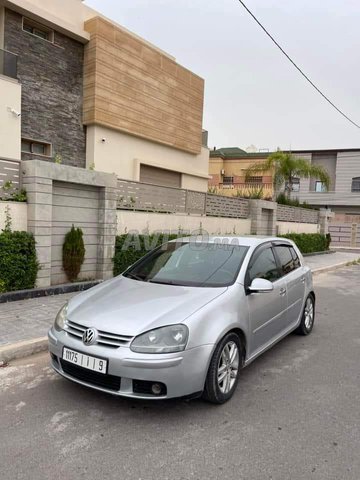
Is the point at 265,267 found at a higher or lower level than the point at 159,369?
higher

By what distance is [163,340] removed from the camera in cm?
299

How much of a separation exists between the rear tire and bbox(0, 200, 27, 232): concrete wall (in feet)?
16.2

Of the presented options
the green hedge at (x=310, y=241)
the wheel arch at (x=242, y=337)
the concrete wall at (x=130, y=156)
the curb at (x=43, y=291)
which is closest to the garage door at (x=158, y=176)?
the concrete wall at (x=130, y=156)

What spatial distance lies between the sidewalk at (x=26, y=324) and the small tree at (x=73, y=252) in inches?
22.6

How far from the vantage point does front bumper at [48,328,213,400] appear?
290 cm

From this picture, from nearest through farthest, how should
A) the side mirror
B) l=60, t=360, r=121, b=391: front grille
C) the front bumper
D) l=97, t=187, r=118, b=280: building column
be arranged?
the front bumper, l=60, t=360, r=121, b=391: front grille, the side mirror, l=97, t=187, r=118, b=280: building column

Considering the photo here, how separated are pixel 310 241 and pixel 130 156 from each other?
10620 millimetres

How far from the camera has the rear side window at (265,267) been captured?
13.6ft

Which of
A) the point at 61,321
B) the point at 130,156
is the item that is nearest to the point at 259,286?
the point at 61,321

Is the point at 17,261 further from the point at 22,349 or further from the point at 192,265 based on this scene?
the point at 192,265

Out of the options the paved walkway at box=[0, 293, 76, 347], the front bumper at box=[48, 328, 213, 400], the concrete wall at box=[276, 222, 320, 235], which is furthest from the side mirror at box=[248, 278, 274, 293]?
the concrete wall at box=[276, 222, 320, 235]

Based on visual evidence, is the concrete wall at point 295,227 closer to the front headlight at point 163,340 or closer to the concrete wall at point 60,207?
the concrete wall at point 60,207

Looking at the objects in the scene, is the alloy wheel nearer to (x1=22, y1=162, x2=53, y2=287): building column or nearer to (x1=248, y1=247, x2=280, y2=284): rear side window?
(x1=248, y1=247, x2=280, y2=284): rear side window

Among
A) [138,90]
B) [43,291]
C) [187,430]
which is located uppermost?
[138,90]
